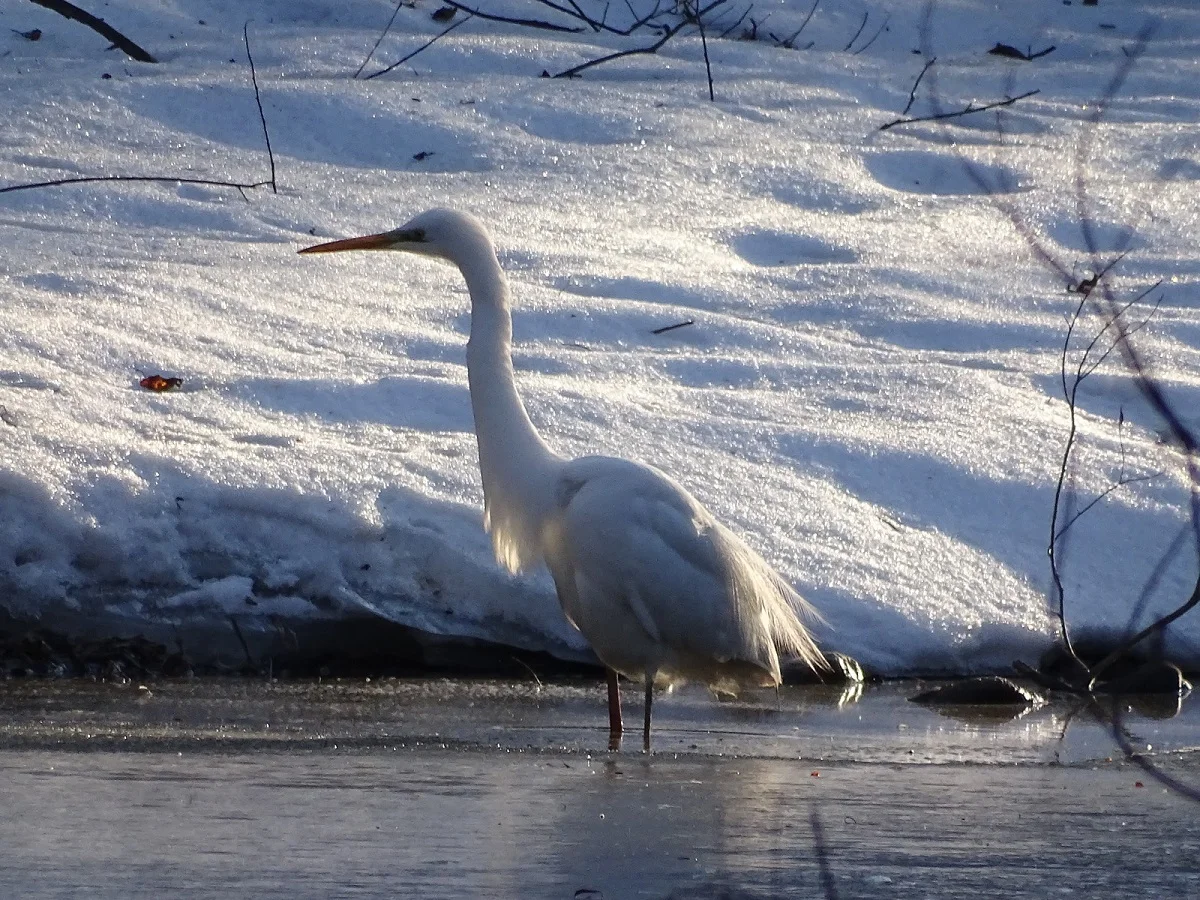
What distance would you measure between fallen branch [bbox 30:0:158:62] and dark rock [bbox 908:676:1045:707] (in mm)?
7361

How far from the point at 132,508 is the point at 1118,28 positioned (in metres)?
11.1

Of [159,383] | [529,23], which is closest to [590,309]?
[159,383]

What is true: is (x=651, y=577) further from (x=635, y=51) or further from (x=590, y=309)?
(x=635, y=51)

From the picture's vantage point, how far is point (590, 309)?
8.79 metres

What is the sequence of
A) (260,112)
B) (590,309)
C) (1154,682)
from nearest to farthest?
(1154,682)
(590,309)
(260,112)

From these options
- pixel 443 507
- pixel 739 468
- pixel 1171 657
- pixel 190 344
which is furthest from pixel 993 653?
pixel 190 344

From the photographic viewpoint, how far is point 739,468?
275 inches

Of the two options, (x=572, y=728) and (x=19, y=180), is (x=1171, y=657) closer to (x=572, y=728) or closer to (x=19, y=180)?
(x=572, y=728)

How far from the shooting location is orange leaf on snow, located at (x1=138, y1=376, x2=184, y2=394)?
6953 millimetres

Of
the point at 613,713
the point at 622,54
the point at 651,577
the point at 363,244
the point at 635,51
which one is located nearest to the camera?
the point at 613,713

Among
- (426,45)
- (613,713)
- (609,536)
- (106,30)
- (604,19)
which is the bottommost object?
(613,713)

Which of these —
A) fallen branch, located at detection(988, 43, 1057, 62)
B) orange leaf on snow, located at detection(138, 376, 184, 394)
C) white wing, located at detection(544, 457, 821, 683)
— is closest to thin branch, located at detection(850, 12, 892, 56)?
fallen branch, located at detection(988, 43, 1057, 62)

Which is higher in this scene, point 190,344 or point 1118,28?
point 1118,28

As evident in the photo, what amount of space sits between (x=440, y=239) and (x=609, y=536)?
1129 millimetres
